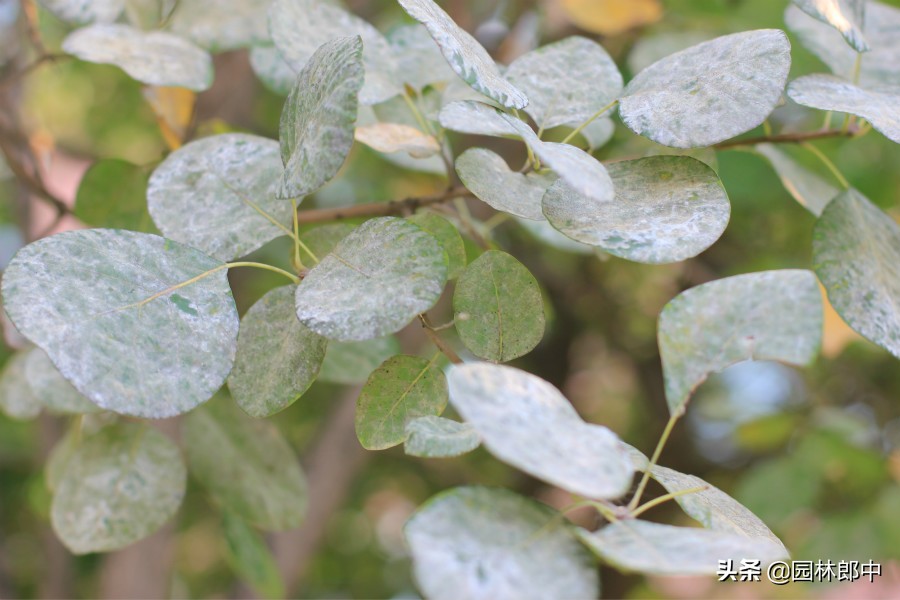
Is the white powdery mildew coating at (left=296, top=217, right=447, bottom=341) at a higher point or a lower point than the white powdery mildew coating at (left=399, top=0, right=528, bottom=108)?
lower

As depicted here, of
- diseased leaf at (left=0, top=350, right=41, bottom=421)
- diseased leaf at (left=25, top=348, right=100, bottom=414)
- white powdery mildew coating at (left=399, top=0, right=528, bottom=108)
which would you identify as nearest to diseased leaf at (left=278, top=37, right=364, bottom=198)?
white powdery mildew coating at (left=399, top=0, right=528, bottom=108)

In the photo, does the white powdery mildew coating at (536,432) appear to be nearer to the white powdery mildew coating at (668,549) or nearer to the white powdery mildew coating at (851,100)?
the white powdery mildew coating at (668,549)

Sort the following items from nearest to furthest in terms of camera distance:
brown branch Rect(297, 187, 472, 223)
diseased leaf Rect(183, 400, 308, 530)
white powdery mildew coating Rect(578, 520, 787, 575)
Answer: white powdery mildew coating Rect(578, 520, 787, 575)
brown branch Rect(297, 187, 472, 223)
diseased leaf Rect(183, 400, 308, 530)

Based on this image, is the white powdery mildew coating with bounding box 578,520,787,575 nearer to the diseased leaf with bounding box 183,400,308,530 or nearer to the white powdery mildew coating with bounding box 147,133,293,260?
the white powdery mildew coating with bounding box 147,133,293,260

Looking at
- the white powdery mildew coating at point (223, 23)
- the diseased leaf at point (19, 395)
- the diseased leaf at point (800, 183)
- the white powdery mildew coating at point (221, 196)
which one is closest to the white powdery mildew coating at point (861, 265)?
the diseased leaf at point (800, 183)

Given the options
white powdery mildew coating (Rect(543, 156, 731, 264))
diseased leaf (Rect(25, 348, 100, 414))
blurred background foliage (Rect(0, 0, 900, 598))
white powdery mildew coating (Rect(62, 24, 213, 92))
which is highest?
white powdery mildew coating (Rect(543, 156, 731, 264))

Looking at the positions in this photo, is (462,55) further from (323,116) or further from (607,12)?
(607,12)
